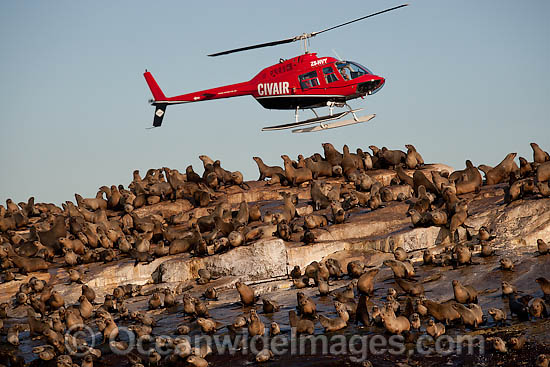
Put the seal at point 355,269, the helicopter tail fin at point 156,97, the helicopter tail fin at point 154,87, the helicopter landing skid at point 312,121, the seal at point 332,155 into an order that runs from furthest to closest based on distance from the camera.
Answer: the helicopter tail fin at point 154,87, the helicopter tail fin at point 156,97, the helicopter landing skid at point 312,121, the seal at point 332,155, the seal at point 355,269

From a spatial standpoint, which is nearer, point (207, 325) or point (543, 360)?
point (543, 360)

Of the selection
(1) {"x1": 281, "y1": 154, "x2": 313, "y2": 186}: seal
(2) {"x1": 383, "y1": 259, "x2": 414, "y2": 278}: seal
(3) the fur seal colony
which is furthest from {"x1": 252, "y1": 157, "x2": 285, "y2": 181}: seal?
(2) {"x1": 383, "y1": 259, "x2": 414, "y2": 278}: seal

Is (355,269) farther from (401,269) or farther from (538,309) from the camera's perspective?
(538,309)

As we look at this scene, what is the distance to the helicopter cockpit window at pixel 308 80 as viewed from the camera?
36500 millimetres

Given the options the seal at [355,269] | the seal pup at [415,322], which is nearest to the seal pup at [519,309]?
the seal pup at [415,322]

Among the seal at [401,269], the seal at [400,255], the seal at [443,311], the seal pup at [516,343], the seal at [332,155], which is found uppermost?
the seal at [332,155]

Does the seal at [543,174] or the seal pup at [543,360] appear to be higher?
the seal at [543,174]

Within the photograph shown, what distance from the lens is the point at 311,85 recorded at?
120 ft

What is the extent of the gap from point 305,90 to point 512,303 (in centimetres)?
2188

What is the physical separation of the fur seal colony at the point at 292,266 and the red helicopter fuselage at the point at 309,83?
3.48 meters

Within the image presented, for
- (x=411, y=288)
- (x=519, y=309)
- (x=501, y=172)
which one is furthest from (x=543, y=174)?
(x=519, y=309)

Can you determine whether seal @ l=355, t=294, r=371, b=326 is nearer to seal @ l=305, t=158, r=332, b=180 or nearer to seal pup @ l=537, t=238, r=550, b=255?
seal pup @ l=537, t=238, r=550, b=255

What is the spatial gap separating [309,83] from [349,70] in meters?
1.93

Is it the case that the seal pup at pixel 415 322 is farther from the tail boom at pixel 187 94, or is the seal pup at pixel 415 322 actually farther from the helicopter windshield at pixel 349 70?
the tail boom at pixel 187 94
